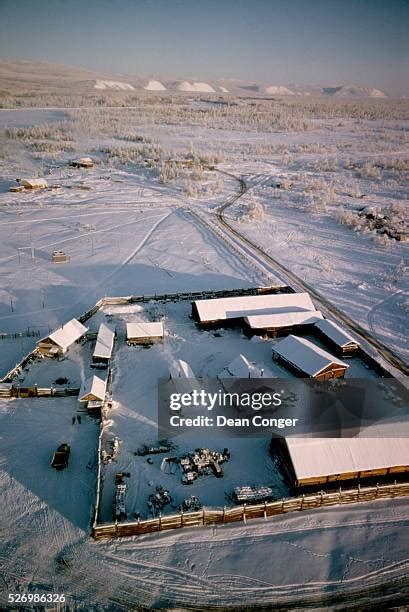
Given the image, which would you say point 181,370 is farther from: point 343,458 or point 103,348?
point 343,458

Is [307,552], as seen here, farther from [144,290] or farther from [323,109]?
[323,109]

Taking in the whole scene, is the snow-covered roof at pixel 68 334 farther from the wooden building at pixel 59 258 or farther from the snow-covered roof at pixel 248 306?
the wooden building at pixel 59 258

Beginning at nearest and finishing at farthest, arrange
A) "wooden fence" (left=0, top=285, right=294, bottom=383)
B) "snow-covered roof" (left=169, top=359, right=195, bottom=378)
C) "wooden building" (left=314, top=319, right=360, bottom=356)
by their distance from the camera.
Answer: "snow-covered roof" (left=169, top=359, right=195, bottom=378) → "wooden building" (left=314, top=319, right=360, bottom=356) → "wooden fence" (left=0, top=285, right=294, bottom=383)

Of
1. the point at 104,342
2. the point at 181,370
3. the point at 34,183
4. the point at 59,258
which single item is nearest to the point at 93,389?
the point at 181,370

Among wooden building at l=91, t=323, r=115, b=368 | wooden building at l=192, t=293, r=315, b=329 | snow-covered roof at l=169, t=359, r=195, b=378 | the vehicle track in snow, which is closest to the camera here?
snow-covered roof at l=169, t=359, r=195, b=378

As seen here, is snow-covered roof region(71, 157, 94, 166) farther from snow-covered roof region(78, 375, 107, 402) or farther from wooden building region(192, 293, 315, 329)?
snow-covered roof region(78, 375, 107, 402)

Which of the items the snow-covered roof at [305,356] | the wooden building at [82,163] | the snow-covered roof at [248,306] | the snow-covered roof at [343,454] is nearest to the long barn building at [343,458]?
the snow-covered roof at [343,454]

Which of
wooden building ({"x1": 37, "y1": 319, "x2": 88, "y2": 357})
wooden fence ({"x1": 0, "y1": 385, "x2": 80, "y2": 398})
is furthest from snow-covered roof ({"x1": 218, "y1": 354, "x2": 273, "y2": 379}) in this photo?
wooden building ({"x1": 37, "y1": 319, "x2": 88, "y2": 357})
